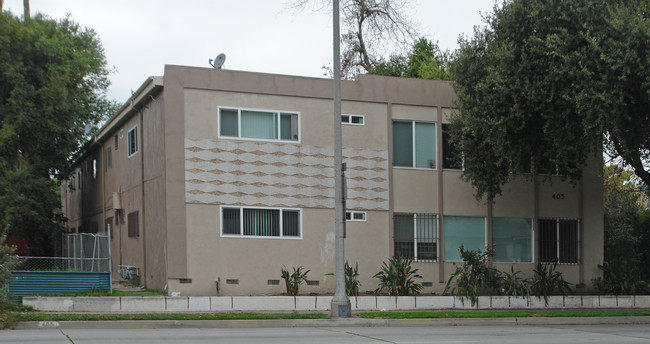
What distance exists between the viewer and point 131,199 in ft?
83.8

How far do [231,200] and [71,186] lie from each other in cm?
1855

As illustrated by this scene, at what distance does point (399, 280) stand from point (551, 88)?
7094mm

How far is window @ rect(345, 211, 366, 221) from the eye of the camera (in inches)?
904

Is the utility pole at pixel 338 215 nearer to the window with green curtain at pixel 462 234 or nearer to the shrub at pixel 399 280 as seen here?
the shrub at pixel 399 280

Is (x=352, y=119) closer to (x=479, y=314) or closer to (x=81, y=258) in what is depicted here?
(x=479, y=314)

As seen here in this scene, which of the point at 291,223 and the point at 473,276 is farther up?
the point at 291,223

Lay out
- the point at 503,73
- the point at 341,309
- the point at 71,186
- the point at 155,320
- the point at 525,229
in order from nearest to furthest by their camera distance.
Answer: the point at 155,320
the point at 341,309
the point at 503,73
the point at 525,229
the point at 71,186

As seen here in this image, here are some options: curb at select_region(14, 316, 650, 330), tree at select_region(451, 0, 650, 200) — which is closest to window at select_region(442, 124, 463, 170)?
tree at select_region(451, 0, 650, 200)

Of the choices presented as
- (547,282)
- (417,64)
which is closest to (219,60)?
(547,282)

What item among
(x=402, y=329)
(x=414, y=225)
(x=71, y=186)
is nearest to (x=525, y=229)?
(x=414, y=225)

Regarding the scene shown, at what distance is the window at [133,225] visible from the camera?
2455 cm

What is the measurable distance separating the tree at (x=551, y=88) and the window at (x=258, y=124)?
5.25m

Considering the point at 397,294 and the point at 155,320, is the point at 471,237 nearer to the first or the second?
the point at 397,294

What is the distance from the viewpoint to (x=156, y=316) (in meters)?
16.9
